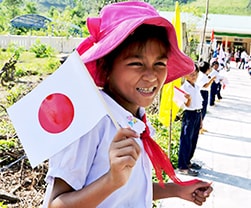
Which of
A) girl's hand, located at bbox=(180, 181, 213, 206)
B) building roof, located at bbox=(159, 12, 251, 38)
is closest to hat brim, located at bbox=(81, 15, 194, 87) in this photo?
girl's hand, located at bbox=(180, 181, 213, 206)

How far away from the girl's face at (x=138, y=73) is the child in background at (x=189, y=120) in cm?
341

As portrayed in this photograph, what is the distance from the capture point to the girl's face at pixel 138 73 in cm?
129

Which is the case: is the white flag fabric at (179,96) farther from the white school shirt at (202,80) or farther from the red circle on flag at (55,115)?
the red circle on flag at (55,115)

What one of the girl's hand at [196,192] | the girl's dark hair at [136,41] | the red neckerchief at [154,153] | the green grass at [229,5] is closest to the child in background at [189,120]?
the girl's hand at [196,192]

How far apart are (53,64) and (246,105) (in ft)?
17.3

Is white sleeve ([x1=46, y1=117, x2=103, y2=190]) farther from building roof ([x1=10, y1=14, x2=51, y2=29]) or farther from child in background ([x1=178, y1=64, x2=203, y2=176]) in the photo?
building roof ([x1=10, y1=14, x2=51, y2=29])

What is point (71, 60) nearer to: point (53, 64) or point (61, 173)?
point (61, 173)

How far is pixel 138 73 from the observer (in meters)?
1.28

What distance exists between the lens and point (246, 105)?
434 inches

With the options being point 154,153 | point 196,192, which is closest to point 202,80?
point 196,192

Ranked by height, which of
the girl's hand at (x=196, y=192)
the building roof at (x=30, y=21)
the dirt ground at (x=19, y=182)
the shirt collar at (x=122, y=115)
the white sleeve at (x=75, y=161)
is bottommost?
the building roof at (x=30, y=21)

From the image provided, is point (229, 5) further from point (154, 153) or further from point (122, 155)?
point (122, 155)

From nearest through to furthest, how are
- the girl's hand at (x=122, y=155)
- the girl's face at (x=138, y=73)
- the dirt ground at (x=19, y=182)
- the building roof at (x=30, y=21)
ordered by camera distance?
the girl's hand at (x=122, y=155)
the girl's face at (x=138, y=73)
the dirt ground at (x=19, y=182)
the building roof at (x=30, y=21)

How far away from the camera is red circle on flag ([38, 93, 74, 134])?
1164mm
